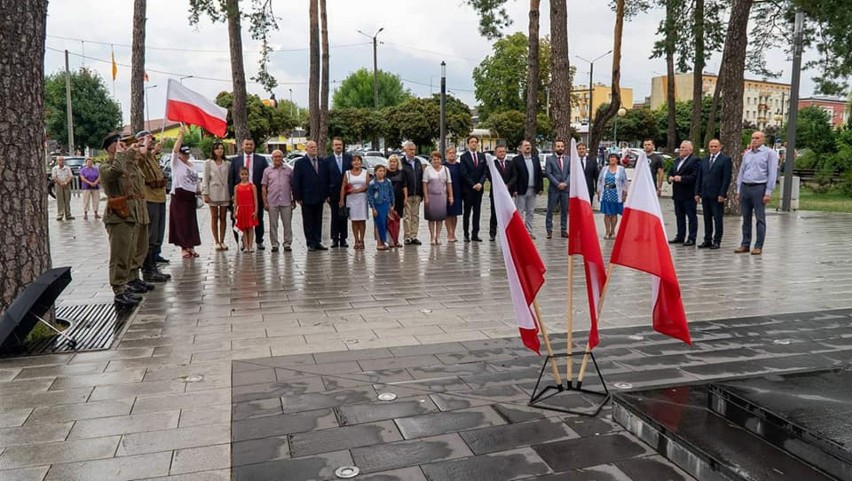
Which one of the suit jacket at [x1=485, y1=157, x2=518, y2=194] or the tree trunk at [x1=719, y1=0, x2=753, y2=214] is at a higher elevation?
the tree trunk at [x1=719, y1=0, x2=753, y2=214]

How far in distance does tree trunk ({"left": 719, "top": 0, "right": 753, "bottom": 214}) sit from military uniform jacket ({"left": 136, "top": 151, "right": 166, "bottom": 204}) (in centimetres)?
1515

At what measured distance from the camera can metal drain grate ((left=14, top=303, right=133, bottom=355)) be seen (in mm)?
6121

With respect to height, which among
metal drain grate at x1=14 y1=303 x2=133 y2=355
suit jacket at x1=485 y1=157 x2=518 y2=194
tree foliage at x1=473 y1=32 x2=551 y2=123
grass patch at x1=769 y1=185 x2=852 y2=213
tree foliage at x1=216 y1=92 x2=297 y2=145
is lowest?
metal drain grate at x1=14 y1=303 x2=133 y2=355

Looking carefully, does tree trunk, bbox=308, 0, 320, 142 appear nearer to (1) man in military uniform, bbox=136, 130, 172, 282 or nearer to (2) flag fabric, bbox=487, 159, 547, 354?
(1) man in military uniform, bbox=136, 130, 172, 282

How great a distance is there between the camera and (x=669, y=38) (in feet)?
77.8

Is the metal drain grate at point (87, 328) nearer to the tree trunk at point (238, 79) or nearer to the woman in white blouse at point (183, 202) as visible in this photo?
the woman in white blouse at point (183, 202)

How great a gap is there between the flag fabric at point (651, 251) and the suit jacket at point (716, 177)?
866 centimetres

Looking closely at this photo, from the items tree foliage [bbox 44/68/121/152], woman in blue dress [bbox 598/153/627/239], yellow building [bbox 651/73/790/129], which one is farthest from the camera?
yellow building [bbox 651/73/790/129]

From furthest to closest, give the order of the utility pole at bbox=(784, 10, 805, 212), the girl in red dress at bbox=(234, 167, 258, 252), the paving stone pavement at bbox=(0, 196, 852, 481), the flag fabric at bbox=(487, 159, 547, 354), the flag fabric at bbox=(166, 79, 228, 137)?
the utility pole at bbox=(784, 10, 805, 212) → the girl in red dress at bbox=(234, 167, 258, 252) → the flag fabric at bbox=(166, 79, 228, 137) → the flag fabric at bbox=(487, 159, 547, 354) → the paving stone pavement at bbox=(0, 196, 852, 481)

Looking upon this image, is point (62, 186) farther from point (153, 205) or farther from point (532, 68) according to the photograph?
point (532, 68)

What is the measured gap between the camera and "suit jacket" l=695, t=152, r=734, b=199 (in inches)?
484

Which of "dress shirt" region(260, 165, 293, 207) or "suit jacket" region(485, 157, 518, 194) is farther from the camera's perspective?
"suit jacket" region(485, 157, 518, 194)

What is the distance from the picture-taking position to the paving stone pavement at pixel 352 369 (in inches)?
149

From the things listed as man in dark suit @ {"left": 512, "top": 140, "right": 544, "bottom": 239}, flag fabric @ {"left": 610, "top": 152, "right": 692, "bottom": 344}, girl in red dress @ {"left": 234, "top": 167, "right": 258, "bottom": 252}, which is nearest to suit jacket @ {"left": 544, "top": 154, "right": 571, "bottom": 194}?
man in dark suit @ {"left": 512, "top": 140, "right": 544, "bottom": 239}
